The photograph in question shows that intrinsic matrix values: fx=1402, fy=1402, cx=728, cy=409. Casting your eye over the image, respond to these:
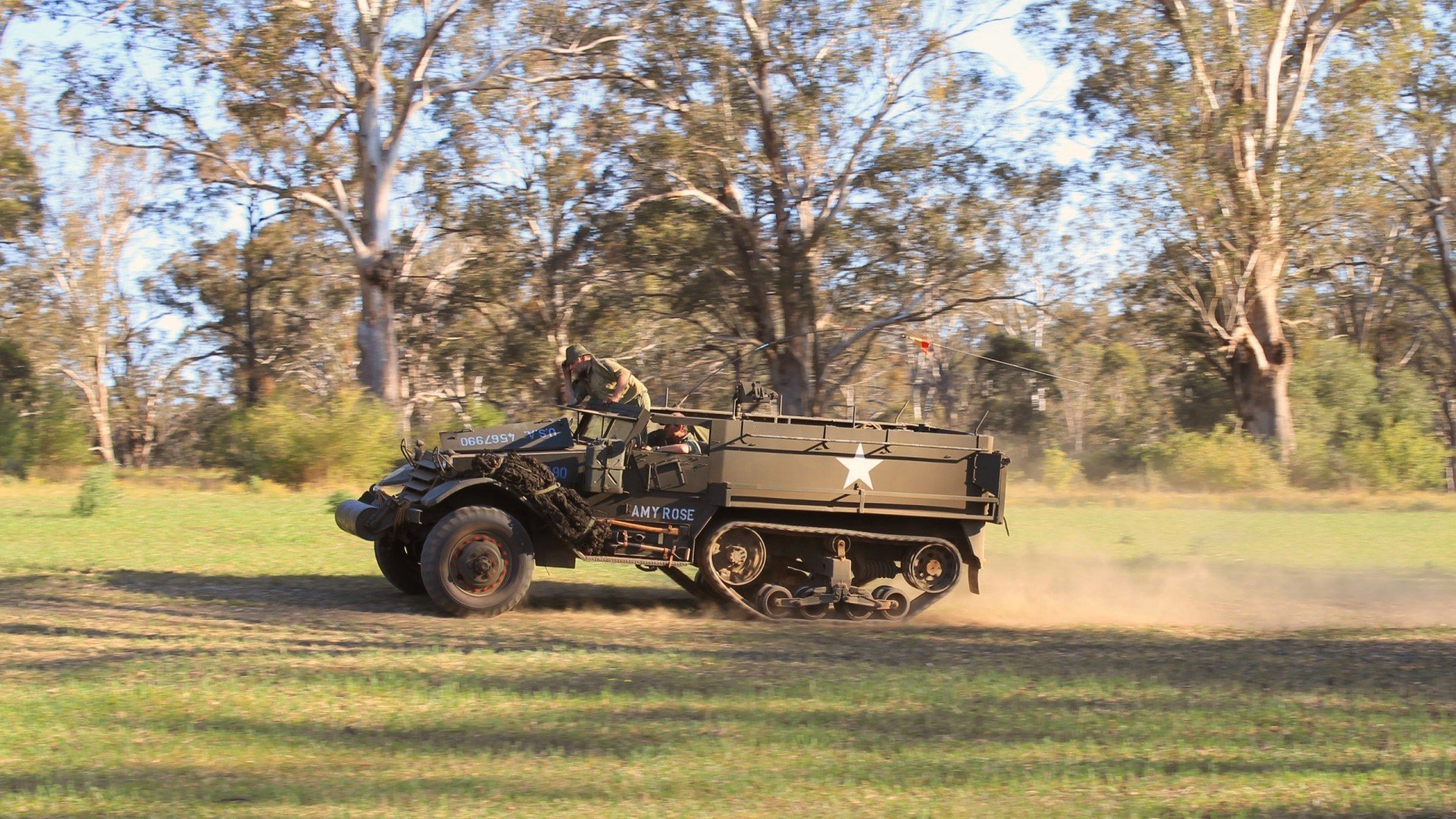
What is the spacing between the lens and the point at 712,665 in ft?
31.4

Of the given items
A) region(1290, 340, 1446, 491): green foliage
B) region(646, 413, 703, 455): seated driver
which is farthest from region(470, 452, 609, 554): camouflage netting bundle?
region(1290, 340, 1446, 491): green foliage

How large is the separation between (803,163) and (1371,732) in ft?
89.6

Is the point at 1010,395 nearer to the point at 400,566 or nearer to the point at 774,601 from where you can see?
the point at 774,601

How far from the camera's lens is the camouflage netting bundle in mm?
11375

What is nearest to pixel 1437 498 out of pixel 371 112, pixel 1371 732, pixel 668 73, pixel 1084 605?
pixel 668 73

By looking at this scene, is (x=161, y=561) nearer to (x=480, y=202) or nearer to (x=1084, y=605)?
(x=1084, y=605)

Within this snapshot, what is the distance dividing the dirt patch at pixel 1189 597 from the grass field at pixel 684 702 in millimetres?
91

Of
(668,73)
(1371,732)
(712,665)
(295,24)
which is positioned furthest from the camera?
(668,73)

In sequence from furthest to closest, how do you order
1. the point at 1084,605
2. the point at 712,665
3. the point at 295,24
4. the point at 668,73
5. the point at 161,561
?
the point at 668,73, the point at 295,24, the point at 161,561, the point at 1084,605, the point at 712,665

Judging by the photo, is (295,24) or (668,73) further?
(668,73)

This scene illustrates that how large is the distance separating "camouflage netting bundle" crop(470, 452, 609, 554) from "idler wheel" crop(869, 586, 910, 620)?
2.58 metres

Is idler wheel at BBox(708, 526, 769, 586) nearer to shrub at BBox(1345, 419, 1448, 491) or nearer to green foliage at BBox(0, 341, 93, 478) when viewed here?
green foliage at BBox(0, 341, 93, 478)

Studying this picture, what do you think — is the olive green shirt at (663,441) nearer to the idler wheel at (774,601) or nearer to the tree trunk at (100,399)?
the idler wheel at (774,601)

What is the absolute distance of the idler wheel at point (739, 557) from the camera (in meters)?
12.2
